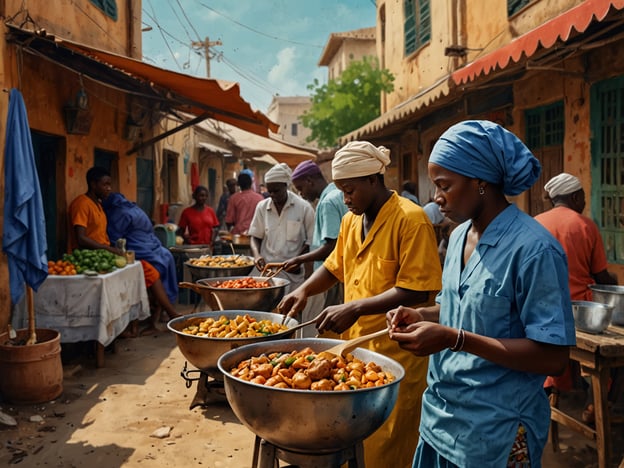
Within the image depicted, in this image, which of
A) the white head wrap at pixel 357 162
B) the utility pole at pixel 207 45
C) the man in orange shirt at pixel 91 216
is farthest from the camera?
the utility pole at pixel 207 45

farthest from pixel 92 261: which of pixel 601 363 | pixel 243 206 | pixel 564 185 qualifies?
pixel 601 363

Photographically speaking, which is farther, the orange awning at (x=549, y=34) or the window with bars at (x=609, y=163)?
the window with bars at (x=609, y=163)

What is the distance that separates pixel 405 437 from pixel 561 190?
8.43 ft

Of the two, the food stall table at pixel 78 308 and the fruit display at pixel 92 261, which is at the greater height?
the fruit display at pixel 92 261

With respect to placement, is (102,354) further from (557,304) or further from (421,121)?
(421,121)

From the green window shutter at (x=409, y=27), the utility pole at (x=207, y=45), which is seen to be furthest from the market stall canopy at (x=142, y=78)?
the utility pole at (x=207, y=45)

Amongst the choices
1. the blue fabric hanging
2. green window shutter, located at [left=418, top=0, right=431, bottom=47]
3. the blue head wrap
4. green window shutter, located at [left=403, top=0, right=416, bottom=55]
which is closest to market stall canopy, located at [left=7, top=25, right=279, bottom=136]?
the blue fabric hanging

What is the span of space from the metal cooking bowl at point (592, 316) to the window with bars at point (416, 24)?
10.1 m

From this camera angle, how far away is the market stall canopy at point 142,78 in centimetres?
562

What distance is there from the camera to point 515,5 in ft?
27.3

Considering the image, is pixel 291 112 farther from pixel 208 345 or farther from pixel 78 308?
pixel 208 345

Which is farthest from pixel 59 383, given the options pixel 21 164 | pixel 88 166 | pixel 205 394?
pixel 88 166

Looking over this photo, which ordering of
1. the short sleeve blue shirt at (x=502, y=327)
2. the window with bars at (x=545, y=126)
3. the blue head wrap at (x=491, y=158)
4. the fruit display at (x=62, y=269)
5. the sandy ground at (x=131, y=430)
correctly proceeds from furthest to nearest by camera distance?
the window with bars at (x=545, y=126) → the fruit display at (x=62, y=269) → the sandy ground at (x=131, y=430) → the blue head wrap at (x=491, y=158) → the short sleeve blue shirt at (x=502, y=327)

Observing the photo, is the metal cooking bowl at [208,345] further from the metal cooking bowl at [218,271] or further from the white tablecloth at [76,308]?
the white tablecloth at [76,308]
